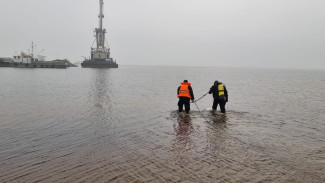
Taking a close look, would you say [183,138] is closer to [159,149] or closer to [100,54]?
[159,149]

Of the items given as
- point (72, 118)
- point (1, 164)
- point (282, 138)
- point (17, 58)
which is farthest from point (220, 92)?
point (17, 58)

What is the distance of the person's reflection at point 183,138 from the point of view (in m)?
6.93

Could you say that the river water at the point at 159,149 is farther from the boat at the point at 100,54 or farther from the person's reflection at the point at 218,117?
the boat at the point at 100,54

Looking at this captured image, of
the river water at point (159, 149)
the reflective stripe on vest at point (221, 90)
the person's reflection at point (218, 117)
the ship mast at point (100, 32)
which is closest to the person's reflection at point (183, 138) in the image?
the river water at point (159, 149)

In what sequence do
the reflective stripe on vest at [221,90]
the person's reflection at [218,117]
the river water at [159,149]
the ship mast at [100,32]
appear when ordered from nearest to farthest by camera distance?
the river water at [159,149]
the person's reflection at [218,117]
the reflective stripe on vest at [221,90]
the ship mast at [100,32]

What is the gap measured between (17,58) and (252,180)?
11230 centimetres

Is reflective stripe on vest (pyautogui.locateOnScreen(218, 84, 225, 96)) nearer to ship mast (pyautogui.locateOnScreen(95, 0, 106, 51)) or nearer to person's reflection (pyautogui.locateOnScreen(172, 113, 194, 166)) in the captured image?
person's reflection (pyautogui.locateOnScreen(172, 113, 194, 166))

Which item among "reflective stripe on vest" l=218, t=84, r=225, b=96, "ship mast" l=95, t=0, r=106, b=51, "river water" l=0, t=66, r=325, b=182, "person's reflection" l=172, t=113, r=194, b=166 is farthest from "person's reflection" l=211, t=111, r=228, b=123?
"ship mast" l=95, t=0, r=106, b=51

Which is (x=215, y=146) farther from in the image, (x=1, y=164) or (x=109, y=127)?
(x=1, y=164)

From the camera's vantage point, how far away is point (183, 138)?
28.9ft

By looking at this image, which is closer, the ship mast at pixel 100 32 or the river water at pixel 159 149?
the river water at pixel 159 149

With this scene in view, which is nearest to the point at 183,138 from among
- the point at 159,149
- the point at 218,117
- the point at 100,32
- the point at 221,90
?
the point at 159,149

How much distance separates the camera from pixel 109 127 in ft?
34.5

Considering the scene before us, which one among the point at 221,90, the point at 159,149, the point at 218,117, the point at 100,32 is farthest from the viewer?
the point at 100,32
